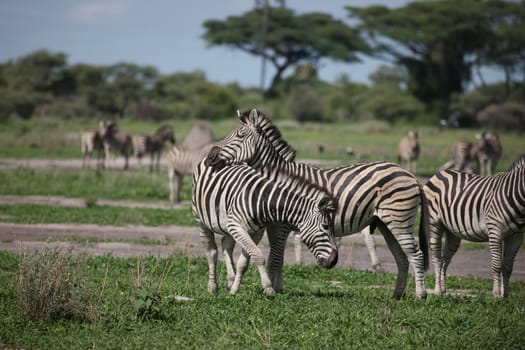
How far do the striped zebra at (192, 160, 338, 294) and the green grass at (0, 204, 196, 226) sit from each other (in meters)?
6.86

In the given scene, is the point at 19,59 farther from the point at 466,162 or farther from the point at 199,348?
the point at 199,348

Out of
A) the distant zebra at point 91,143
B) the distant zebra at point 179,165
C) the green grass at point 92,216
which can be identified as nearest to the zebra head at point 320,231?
the green grass at point 92,216

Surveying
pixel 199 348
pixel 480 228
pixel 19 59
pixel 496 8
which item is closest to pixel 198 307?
pixel 199 348

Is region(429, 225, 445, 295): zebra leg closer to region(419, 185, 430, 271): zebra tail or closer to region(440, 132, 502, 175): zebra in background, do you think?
region(419, 185, 430, 271): zebra tail

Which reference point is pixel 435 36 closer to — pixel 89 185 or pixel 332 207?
pixel 89 185

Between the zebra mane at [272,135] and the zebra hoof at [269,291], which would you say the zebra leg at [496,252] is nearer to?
the zebra mane at [272,135]

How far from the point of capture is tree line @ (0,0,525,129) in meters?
62.3

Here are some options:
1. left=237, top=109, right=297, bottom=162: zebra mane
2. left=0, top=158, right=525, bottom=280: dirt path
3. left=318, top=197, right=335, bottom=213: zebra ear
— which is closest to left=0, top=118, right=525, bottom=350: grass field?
left=318, top=197, right=335, bottom=213: zebra ear

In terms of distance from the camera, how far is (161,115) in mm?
60219

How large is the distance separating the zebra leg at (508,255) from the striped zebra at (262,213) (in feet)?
7.52

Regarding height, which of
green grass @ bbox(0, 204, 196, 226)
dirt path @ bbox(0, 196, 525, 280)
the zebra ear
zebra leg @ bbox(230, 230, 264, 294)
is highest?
the zebra ear

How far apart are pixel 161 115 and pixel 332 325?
53.2 m

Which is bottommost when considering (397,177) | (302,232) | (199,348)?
(199,348)

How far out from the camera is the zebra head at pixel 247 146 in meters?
9.84
